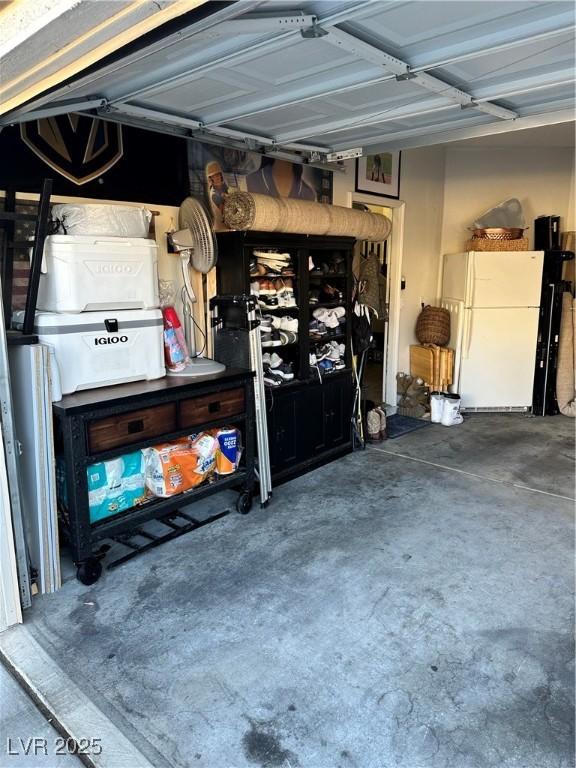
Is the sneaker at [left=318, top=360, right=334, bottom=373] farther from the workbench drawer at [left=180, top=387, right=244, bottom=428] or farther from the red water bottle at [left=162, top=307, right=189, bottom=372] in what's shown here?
the red water bottle at [left=162, top=307, right=189, bottom=372]

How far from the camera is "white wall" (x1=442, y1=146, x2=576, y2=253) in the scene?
6.21 meters

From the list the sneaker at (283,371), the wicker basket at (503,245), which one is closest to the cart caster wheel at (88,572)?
the sneaker at (283,371)

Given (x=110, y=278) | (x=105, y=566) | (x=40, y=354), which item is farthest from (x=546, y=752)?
(x=110, y=278)

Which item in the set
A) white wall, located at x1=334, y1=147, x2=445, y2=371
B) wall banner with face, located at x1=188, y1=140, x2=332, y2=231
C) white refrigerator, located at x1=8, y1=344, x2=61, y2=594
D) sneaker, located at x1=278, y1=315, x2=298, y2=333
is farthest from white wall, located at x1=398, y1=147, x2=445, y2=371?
white refrigerator, located at x1=8, y1=344, x2=61, y2=594

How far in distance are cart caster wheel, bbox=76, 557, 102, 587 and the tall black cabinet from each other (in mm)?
1538

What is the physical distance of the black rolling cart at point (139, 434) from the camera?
2602 millimetres

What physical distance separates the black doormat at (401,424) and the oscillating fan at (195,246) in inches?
93.7

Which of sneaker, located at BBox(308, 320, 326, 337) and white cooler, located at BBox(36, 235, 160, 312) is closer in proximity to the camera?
white cooler, located at BBox(36, 235, 160, 312)

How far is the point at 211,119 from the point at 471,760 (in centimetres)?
324

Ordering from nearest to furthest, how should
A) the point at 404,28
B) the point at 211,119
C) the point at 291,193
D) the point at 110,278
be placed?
the point at 404,28 < the point at 110,278 < the point at 211,119 < the point at 291,193

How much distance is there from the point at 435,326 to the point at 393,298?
59 cm

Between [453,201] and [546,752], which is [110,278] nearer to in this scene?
[546,752]

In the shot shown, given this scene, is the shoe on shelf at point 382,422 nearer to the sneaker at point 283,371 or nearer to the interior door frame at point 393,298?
the interior door frame at point 393,298

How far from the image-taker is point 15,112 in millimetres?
2133
